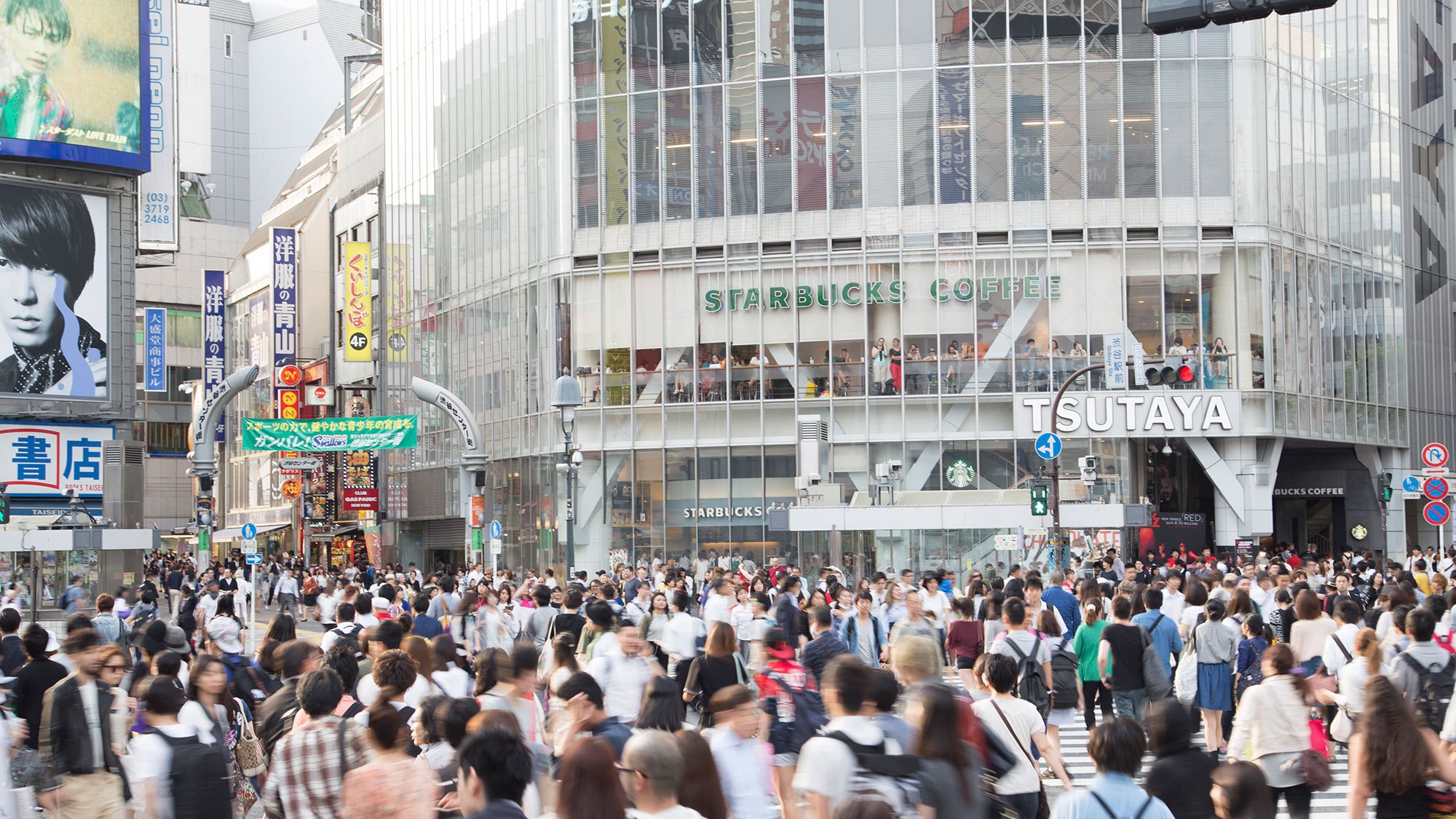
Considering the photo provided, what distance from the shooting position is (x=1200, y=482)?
1790 inches

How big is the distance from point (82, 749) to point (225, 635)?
4.29 m

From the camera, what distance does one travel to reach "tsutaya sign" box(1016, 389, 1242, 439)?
134 ft

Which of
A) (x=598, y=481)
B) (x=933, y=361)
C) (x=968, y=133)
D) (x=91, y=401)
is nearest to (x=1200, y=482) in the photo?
(x=933, y=361)

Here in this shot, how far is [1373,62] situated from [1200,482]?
47.2 ft

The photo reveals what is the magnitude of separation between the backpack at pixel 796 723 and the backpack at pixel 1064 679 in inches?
125

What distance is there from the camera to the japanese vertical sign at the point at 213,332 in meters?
76.3

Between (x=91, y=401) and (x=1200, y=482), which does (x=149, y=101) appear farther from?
(x=1200, y=482)

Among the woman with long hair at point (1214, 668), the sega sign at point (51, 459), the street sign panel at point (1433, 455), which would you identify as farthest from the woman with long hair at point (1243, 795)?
→ the sega sign at point (51, 459)

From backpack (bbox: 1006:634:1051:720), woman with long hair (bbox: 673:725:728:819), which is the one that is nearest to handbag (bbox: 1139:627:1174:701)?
backpack (bbox: 1006:634:1051:720)

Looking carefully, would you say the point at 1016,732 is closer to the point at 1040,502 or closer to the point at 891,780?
the point at 891,780

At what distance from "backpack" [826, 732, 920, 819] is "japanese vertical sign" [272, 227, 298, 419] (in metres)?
65.8

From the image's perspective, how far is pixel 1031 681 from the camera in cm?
1292

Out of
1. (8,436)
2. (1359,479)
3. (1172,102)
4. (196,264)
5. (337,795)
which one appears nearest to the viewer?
(337,795)

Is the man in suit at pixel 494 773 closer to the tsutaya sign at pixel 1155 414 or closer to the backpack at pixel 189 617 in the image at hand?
the backpack at pixel 189 617
